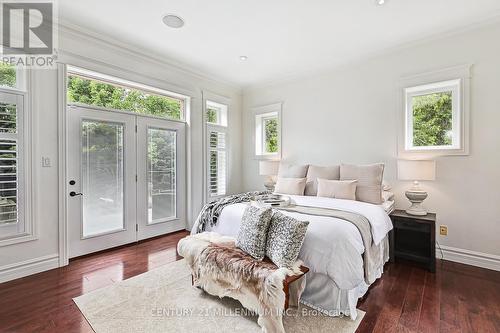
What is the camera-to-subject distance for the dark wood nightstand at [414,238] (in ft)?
9.05

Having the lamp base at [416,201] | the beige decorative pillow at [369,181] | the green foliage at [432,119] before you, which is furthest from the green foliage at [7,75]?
the green foliage at [432,119]

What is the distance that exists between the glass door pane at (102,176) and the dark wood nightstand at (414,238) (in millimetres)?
3599

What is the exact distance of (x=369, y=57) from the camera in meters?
3.63

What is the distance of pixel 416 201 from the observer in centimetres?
304

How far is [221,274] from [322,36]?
2.95 meters

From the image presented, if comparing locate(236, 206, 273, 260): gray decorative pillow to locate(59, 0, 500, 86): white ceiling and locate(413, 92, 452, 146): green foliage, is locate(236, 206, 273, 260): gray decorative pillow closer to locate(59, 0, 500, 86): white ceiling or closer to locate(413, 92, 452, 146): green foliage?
locate(59, 0, 500, 86): white ceiling

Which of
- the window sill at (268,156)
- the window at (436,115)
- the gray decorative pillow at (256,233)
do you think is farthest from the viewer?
the window sill at (268,156)

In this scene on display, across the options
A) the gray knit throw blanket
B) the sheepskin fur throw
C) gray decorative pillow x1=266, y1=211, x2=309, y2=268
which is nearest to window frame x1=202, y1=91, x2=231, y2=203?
the gray knit throw blanket

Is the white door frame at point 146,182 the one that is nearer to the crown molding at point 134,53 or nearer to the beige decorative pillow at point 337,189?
the crown molding at point 134,53

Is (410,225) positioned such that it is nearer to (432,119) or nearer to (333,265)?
(432,119)

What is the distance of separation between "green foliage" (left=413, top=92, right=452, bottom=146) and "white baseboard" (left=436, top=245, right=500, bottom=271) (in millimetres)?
1308

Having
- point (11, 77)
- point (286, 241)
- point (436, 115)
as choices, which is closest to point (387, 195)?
point (436, 115)

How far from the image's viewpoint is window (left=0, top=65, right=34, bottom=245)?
8.23ft

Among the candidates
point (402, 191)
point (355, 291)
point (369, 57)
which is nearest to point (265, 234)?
point (355, 291)
